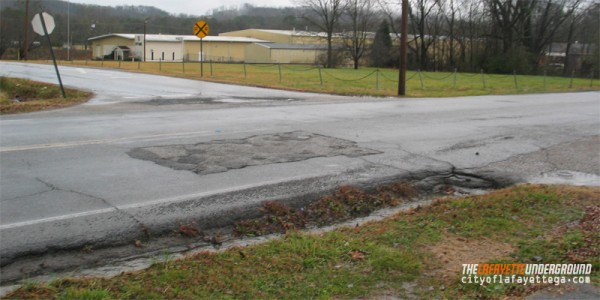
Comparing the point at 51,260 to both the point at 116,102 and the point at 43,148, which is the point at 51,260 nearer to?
the point at 43,148

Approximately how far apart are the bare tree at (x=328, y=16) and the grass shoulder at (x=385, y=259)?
66.3 m

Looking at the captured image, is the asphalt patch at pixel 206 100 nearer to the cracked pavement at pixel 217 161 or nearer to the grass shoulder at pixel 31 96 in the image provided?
the cracked pavement at pixel 217 161

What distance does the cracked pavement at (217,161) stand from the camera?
5.30m

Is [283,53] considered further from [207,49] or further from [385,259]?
[385,259]

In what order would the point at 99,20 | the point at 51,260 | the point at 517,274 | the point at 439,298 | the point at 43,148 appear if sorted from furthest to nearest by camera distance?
the point at 99,20, the point at 43,148, the point at 51,260, the point at 517,274, the point at 439,298

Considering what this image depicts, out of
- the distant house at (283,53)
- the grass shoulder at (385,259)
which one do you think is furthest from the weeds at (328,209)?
the distant house at (283,53)

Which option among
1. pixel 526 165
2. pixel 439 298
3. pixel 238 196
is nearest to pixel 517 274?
pixel 439 298

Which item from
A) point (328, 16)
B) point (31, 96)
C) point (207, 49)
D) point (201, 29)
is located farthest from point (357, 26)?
point (31, 96)

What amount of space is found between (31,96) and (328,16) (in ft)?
190

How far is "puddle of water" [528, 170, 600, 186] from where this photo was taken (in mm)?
7573

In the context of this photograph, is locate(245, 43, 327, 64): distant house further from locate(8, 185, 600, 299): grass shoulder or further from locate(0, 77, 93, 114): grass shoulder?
locate(8, 185, 600, 299): grass shoulder

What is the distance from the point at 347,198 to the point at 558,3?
67146 mm

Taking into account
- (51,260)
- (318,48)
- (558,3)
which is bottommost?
(51,260)

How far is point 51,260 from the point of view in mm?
4461
